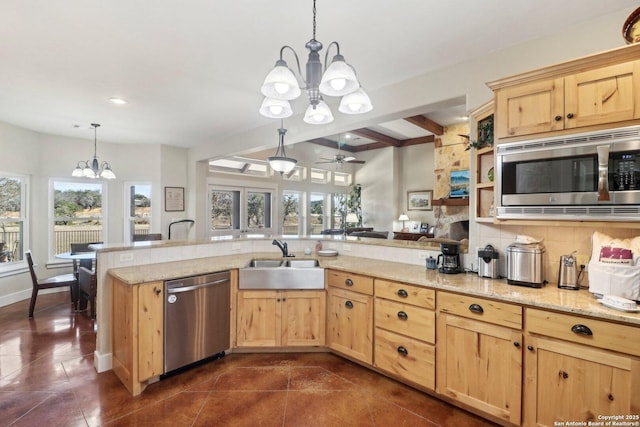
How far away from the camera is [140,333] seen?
2330mm

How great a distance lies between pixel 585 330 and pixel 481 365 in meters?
0.64

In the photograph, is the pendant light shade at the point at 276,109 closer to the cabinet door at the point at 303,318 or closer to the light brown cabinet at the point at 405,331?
the light brown cabinet at the point at 405,331

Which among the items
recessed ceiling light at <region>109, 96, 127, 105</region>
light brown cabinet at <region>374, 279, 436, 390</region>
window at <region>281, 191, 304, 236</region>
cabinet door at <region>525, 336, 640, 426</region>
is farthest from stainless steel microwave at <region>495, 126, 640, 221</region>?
window at <region>281, 191, 304, 236</region>

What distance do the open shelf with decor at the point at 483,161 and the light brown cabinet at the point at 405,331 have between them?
86 cm

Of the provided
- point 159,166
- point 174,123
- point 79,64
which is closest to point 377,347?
point 79,64

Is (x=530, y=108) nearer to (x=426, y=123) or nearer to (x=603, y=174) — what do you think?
(x=603, y=174)

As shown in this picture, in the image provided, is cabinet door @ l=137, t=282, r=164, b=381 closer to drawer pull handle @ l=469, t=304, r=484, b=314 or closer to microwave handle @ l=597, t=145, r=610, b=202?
drawer pull handle @ l=469, t=304, r=484, b=314

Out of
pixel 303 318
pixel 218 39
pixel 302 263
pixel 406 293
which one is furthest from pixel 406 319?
pixel 218 39

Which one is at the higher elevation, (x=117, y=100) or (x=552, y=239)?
(x=117, y=100)

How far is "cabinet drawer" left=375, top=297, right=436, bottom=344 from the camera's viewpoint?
7.30 ft

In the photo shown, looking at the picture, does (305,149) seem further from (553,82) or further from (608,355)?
(608,355)

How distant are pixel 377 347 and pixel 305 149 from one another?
6.41 metres

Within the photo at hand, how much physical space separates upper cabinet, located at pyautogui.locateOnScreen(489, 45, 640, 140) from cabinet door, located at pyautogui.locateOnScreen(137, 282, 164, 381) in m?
2.90

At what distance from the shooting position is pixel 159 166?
585cm
